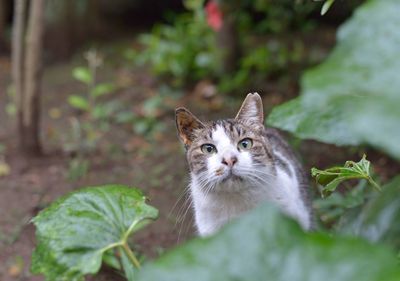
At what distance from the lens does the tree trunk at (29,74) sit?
146 inches

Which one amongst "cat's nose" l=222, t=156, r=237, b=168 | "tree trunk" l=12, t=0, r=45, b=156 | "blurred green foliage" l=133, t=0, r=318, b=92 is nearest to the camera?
"cat's nose" l=222, t=156, r=237, b=168

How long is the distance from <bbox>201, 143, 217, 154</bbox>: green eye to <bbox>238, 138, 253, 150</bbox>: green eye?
91 millimetres

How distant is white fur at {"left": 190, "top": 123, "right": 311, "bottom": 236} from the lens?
7.27ft

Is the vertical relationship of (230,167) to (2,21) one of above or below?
below

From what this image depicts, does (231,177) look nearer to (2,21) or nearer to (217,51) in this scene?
(217,51)

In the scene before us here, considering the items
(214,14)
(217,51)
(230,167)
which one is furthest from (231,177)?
(217,51)

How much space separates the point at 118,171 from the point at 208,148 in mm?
1775

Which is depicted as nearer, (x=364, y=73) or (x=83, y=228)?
(x=364, y=73)

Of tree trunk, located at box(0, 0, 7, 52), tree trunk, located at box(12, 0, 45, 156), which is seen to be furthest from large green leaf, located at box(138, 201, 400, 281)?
tree trunk, located at box(0, 0, 7, 52)

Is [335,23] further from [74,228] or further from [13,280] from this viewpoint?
[74,228]

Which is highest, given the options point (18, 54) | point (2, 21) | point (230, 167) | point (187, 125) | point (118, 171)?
point (2, 21)

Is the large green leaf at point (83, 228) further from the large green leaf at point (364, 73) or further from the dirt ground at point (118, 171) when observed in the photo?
the dirt ground at point (118, 171)

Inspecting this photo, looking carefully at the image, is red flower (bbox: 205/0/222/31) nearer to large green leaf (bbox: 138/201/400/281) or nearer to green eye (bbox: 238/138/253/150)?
green eye (bbox: 238/138/253/150)

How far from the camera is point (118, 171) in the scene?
13.0ft
